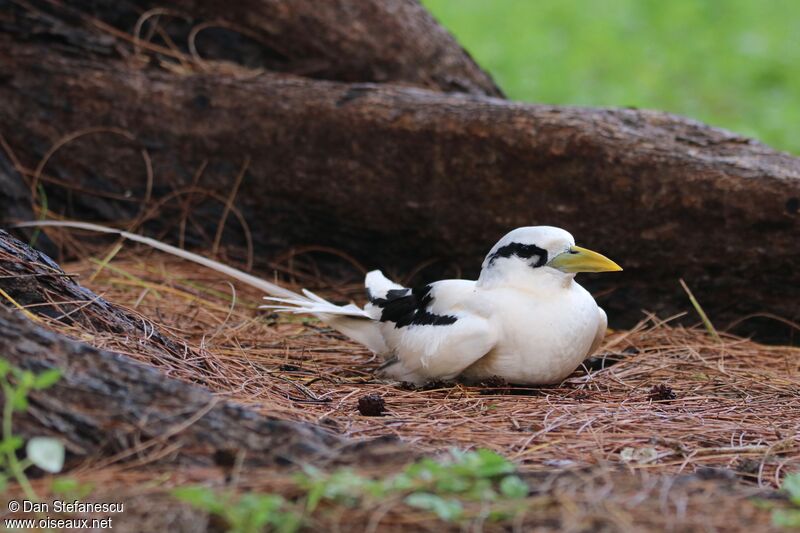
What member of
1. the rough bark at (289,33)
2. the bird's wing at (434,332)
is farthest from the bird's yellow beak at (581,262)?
the rough bark at (289,33)

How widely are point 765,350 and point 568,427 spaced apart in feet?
6.01

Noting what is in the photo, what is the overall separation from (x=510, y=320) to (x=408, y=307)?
525mm

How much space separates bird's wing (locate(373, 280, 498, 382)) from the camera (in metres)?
4.07

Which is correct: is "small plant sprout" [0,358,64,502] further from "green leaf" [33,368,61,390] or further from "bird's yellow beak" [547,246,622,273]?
"bird's yellow beak" [547,246,622,273]

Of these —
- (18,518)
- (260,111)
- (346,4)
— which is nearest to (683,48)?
(346,4)

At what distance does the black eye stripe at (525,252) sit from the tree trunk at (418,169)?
1.13m

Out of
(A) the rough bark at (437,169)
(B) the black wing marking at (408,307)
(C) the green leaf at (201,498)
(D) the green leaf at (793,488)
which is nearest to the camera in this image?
(C) the green leaf at (201,498)

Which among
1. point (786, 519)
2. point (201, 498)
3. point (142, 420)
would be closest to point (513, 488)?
point (786, 519)

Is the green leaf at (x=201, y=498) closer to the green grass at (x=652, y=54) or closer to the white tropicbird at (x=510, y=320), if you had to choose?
the white tropicbird at (x=510, y=320)

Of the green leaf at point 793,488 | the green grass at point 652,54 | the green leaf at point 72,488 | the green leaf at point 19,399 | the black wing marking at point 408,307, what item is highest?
the green grass at point 652,54

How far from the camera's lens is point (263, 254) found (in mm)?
5926

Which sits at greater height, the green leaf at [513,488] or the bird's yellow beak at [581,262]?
the bird's yellow beak at [581,262]

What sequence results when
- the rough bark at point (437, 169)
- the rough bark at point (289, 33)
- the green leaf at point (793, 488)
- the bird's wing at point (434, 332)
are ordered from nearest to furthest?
the green leaf at point (793, 488)
the bird's wing at point (434, 332)
the rough bark at point (437, 169)
the rough bark at point (289, 33)

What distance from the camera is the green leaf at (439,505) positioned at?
2.37 meters
